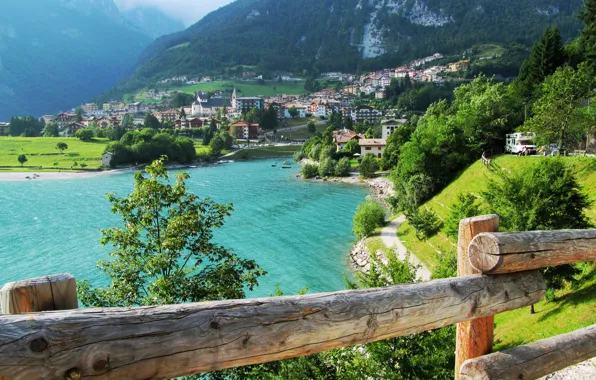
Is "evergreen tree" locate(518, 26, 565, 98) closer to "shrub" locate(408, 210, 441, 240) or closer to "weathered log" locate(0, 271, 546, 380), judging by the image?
"shrub" locate(408, 210, 441, 240)

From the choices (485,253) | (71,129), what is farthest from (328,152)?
(71,129)

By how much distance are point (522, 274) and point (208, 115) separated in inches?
6804

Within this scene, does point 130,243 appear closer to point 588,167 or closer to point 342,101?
point 588,167

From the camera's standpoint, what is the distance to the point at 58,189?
212 feet

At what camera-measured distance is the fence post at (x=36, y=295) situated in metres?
2.08

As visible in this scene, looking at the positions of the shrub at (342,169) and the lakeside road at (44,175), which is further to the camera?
the lakeside road at (44,175)

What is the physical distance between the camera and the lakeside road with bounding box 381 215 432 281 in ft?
82.8

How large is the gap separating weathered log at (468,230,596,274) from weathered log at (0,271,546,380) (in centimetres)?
33

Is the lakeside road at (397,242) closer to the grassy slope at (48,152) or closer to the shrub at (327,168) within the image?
the shrub at (327,168)

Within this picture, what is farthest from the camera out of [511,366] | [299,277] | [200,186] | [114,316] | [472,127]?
[200,186]

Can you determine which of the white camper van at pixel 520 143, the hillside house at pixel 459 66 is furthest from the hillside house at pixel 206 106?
the white camper van at pixel 520 143

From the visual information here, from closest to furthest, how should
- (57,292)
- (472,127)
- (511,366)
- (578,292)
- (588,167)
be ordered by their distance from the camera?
(57,292), (511,366), (578,292), (588,167), (472,127)

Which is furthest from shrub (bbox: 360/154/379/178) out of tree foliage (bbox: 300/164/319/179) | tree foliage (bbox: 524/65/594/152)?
tree foliage (bbox: 524/65/594/152)

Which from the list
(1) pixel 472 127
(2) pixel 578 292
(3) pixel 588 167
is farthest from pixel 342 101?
(2) pixel 578 292
